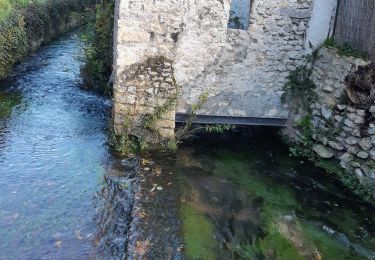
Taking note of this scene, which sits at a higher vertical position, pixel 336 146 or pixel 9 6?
pixel 9 6

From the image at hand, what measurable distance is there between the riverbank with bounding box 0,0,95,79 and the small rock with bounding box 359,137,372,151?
8.48 metres

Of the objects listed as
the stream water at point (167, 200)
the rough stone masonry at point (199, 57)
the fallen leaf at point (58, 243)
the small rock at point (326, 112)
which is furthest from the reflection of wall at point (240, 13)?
the fallen leaf at point (58, 243)

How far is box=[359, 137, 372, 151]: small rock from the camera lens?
6.84 m

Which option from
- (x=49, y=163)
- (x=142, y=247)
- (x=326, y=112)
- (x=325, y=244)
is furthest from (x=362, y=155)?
(x=49, y=163)

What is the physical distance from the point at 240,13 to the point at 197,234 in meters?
4.30

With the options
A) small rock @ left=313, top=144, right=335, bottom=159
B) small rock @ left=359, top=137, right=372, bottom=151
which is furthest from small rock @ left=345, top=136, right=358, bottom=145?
small rock @ left=313, top=144, right=335, bottom=159

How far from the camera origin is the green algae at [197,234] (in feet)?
17.5

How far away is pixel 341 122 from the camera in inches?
291

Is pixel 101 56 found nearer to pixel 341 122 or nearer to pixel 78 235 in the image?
pixel 341 122

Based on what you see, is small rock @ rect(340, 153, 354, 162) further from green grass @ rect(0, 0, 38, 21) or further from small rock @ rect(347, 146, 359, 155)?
green grass @ rect(0, 0, 38, 21)

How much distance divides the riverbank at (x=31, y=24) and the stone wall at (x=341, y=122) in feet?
25.1

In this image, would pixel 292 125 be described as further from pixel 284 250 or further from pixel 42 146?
pixel 42 146

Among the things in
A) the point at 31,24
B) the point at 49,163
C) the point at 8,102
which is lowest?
the point at 49,163

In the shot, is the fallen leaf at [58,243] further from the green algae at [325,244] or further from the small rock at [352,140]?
the small rock at [352,140]
